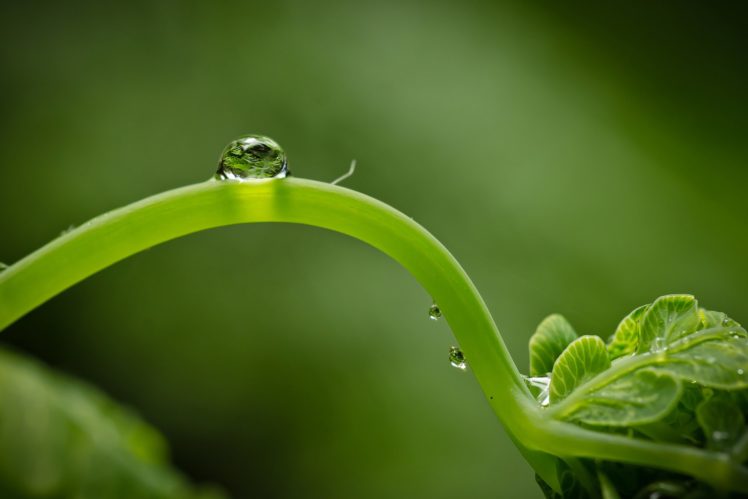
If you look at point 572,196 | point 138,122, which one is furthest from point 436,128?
point 138,122

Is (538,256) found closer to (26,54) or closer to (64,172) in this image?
(64,172)

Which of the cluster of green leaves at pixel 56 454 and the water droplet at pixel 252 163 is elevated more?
the water droplet at pixel 252 163

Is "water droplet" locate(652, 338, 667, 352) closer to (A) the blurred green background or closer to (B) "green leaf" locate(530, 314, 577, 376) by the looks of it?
(B) "green leaf" locate(530, 314, 577, 376)

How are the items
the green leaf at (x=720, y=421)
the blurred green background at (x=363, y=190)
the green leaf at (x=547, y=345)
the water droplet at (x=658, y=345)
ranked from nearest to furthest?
the green leaf at (x=720, y=421) → the water droplet at (x=658, y=345) → the green leaf at (x=547, y=345) → the blurred green background at (x=363, y=190)

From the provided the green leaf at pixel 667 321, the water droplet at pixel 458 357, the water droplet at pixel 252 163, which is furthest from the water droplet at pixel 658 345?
the water droplet at pixel 252 163

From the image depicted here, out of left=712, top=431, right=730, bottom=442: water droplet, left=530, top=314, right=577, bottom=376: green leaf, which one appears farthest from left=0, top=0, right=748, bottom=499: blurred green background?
left=712, top=431, right=730, bottom=442: water droplet

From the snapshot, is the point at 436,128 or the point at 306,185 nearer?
the point at 306,185

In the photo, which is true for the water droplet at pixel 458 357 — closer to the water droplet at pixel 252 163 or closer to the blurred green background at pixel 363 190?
the water droplet at pixel 252 163
